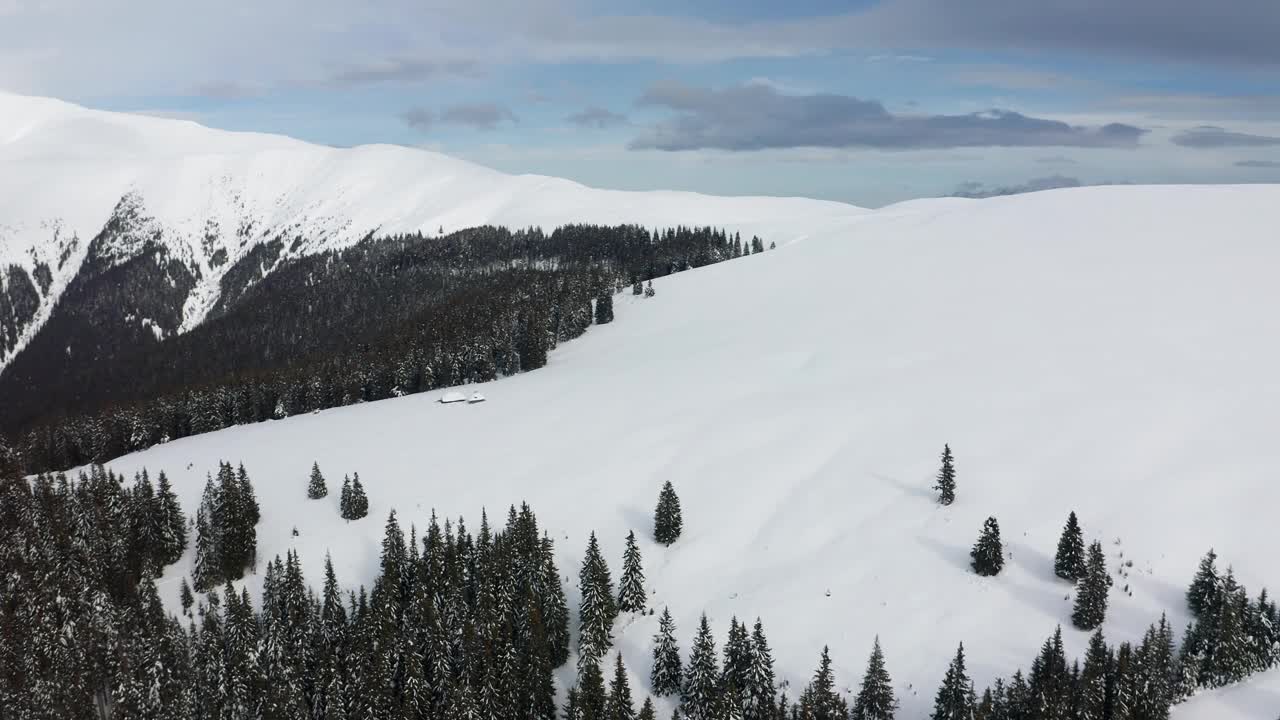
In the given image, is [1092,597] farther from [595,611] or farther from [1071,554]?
[595,611]

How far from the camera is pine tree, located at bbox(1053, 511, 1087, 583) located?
5666cm

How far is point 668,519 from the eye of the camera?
7000 centimetres

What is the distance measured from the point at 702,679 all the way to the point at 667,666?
4038mm

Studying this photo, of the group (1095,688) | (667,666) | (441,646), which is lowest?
(667,666)

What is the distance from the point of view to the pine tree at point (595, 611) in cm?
5841

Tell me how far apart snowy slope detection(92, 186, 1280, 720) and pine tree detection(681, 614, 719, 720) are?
212 inches

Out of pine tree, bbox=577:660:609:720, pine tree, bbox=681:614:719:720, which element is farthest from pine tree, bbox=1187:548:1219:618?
pine tree, bbox=577:660:609:720

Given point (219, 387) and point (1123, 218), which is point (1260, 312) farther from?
point (219, 387)

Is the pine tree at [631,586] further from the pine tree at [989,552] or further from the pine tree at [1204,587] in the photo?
the pine tree at [1204,587]

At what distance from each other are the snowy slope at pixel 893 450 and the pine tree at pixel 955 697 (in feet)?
10.2

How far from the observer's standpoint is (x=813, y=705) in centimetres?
4797

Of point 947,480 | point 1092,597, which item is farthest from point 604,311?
point 1092,597

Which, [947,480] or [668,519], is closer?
[947,480]

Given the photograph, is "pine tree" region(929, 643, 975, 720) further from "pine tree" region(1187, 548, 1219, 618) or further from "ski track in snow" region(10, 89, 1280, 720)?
"pine tree" region(1187, 548, 1219, 618)
